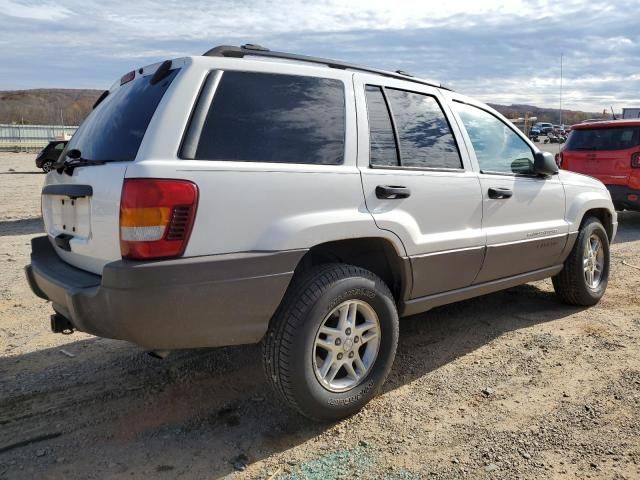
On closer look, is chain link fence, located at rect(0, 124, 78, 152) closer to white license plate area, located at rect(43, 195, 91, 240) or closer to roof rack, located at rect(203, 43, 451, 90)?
white license plate area, located at rect(43, 195, 91, 240)

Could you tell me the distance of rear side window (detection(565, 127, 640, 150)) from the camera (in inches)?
362

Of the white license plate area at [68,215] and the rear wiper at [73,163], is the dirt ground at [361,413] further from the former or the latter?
the rear wiper at [73,163]

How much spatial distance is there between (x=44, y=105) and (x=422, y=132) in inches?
5385

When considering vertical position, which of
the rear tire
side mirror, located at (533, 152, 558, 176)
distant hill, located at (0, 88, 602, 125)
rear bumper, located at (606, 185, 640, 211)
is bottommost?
the rear tire

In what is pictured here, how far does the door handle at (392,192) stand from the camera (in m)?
3.19

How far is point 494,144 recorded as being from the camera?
4.23 m

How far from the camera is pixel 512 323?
15.3 feet

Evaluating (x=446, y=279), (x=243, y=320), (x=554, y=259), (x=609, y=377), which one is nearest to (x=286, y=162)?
(x=243, y=320)

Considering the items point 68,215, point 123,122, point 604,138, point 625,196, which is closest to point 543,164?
point 123,122

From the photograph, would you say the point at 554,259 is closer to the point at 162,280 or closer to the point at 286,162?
the point at 286,162

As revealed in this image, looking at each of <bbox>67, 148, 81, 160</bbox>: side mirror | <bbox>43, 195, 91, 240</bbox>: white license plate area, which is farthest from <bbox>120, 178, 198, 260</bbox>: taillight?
<bbox>67, 148, 81, 160</bbox>: side mirror

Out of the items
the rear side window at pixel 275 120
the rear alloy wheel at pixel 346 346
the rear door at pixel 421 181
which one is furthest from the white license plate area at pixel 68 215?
the rear door at pixel 421 181

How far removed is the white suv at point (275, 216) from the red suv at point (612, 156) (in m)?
6.24

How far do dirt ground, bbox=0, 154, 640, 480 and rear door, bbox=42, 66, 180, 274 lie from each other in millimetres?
912
